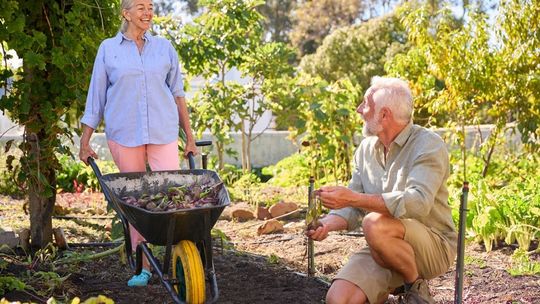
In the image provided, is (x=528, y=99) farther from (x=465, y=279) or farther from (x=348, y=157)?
(x=465, y=279)

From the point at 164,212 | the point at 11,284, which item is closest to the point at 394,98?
the point at 164,212

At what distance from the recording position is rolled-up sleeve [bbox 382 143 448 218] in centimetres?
307

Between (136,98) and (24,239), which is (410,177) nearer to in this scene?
(136,98)

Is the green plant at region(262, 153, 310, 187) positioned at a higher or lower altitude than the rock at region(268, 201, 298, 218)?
higher

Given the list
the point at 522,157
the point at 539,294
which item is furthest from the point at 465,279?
the point at 522,157

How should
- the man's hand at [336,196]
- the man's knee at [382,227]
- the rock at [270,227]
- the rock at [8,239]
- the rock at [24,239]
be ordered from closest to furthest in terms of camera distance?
the man's hand at [336,196] → the man's knee at [382,227] → the rock at [8,239] → the rock at [24,239] → the rock at [270,227]

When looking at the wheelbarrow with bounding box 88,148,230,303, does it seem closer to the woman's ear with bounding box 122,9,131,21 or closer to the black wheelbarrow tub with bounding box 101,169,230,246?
the black wheelbarrow tub with bounding box 101,169,230,246

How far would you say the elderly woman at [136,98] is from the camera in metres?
Answer: 3.93

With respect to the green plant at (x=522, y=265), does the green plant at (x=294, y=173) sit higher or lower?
higher

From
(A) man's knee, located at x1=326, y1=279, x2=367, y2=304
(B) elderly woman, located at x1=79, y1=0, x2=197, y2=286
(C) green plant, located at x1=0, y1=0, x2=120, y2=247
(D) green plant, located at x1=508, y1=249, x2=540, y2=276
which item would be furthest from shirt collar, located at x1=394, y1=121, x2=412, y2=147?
(C) green plant, located at x1=0, y1=0, x2=120, y2=247

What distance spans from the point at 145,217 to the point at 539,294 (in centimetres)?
202

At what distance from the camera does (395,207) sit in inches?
121

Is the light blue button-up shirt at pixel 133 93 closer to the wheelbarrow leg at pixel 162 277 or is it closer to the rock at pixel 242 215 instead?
the wheelbarrow leg at pixel 162 277

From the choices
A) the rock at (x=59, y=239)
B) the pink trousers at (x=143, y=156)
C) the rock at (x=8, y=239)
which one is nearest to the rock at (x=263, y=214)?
the rock at (x=59, y=239)
